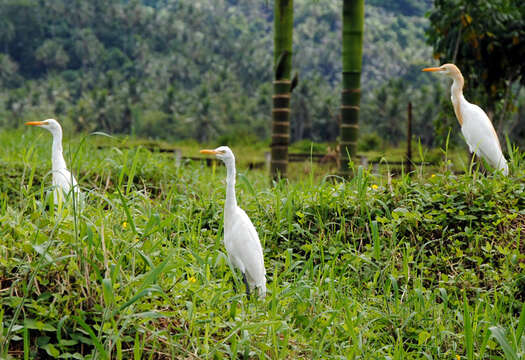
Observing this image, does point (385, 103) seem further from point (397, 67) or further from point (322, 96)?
point (397, 67)

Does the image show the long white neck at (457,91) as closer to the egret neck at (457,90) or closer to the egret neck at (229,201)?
the egret neck at (457,90)

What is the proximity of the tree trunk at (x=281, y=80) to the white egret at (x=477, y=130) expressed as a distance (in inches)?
84.5

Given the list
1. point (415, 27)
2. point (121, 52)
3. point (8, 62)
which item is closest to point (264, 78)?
point (121, 52)

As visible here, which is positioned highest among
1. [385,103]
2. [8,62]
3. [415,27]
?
[415,27]

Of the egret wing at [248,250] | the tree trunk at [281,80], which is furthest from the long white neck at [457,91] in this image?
the egret wing at [248,250]

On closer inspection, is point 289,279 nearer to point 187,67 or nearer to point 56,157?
point 56,157

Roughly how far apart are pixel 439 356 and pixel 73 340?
178 cm

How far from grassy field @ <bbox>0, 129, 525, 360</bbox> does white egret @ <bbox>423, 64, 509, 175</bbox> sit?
0.77ft

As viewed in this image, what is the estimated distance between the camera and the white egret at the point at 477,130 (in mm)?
4551

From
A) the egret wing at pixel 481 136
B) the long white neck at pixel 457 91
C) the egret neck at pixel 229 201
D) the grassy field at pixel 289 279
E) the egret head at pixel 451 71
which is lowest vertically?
the grassy field at pixel 289 279

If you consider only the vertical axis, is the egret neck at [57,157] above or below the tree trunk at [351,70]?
below

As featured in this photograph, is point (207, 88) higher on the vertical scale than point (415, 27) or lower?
lower

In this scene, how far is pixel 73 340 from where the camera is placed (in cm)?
220

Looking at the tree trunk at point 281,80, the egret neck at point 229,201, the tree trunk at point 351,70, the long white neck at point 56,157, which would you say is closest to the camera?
the egret neck at point 229,201
